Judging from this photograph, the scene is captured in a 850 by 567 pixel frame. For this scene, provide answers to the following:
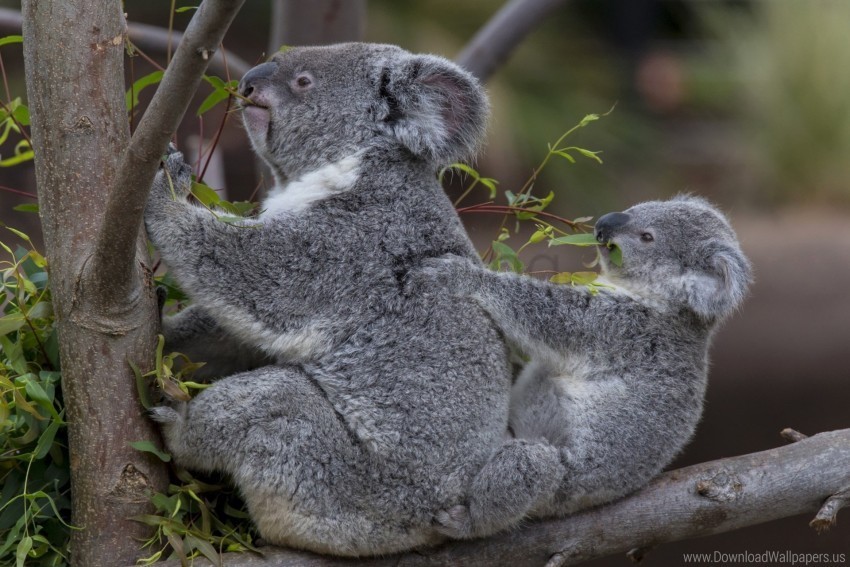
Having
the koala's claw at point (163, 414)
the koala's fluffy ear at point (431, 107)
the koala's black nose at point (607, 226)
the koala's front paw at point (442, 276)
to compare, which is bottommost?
the koala's claw at point (163, 414)

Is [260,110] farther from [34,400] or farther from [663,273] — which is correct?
[663,273]

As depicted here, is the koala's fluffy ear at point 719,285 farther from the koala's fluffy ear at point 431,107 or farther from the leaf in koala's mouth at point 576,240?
the koala's fluffy ear at point 431,107

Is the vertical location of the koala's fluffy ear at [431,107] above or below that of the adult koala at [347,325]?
above

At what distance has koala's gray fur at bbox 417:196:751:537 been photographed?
2.70 m

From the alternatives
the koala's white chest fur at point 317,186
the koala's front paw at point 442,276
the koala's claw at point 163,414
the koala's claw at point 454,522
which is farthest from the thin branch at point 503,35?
the koala's claw at point 163,414

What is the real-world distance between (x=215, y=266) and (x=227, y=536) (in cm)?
75

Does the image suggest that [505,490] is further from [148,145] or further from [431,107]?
[148,145]

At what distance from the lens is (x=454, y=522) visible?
2.57 m

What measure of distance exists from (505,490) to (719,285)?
96 cm

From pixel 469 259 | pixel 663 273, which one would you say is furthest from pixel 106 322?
pixel 663 273

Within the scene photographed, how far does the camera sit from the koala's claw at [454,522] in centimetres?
258

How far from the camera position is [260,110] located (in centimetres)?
293

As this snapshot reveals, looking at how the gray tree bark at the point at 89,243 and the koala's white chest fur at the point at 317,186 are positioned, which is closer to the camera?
the gray tree bark at the point at 89,243

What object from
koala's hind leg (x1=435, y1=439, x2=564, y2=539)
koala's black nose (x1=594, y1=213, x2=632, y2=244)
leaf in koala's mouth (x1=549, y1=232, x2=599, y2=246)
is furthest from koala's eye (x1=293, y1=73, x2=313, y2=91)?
koala's hind leg (x1=435, y1=439, x2=564, y2=539)
